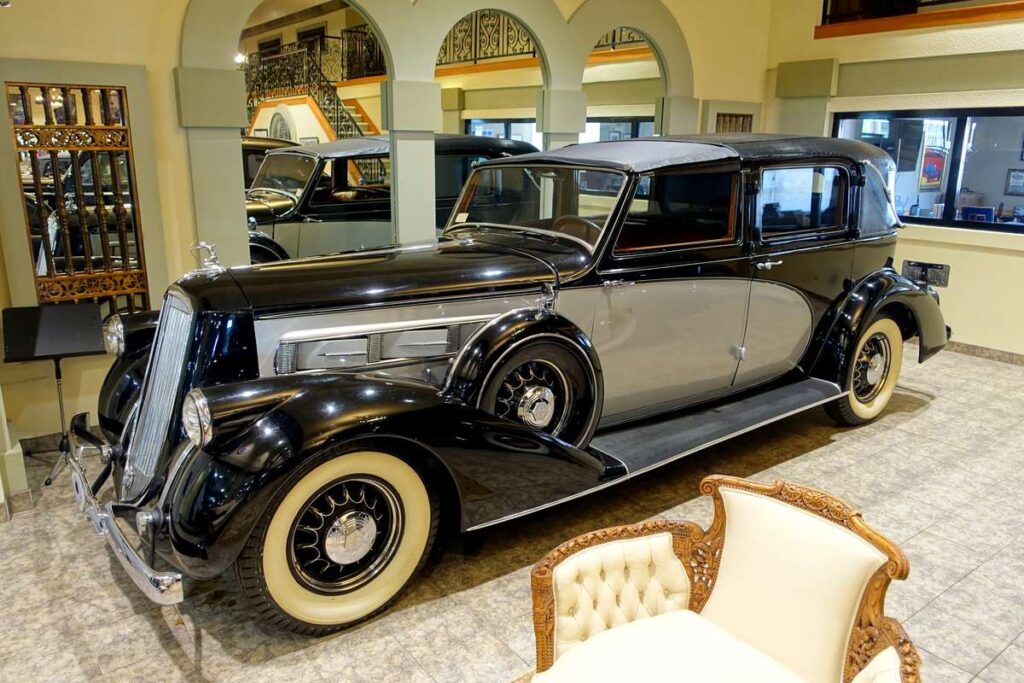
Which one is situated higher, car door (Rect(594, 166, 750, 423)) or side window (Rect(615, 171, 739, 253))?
side window (Rect(615, 171, 739, 253))

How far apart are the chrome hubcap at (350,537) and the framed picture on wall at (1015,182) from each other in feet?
22.6

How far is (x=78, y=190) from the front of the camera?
4.39 meters

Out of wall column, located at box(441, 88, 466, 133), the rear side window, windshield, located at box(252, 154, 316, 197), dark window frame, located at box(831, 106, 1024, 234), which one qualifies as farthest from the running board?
wall column, located at box(441, 88, 466, 133)

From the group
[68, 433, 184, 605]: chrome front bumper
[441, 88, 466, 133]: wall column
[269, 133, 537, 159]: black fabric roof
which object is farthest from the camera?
[441, 88, 466, 133]: wall column

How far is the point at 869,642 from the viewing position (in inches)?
74.5

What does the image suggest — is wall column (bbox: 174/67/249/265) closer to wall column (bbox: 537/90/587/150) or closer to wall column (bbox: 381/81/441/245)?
wall column (bbox: 381/81/441/245)

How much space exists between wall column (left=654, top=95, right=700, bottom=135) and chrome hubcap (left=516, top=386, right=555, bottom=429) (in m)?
5.03

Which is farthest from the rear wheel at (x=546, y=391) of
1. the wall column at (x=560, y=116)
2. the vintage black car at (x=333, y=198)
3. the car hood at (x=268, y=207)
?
the car hood at (x=268, y=207)

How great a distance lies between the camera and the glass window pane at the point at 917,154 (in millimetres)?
7340

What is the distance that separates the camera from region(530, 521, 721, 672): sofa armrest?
2033 mm

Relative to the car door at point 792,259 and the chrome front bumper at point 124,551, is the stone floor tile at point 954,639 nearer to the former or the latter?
the car door at point 792,259

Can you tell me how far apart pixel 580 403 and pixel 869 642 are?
6.00 ft

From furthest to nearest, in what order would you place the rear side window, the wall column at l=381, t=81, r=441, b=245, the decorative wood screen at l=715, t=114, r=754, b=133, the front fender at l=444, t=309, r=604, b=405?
1. the decorative wood screen at l=715, t=114, r=754, b=133
2. the wall column at l=381, t=81, r=441, b=245
3. the rear side window
4. the front fender at l=444, t=309, r=604, b=405

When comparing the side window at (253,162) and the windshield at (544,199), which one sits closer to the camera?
the windshield at (544,199)
